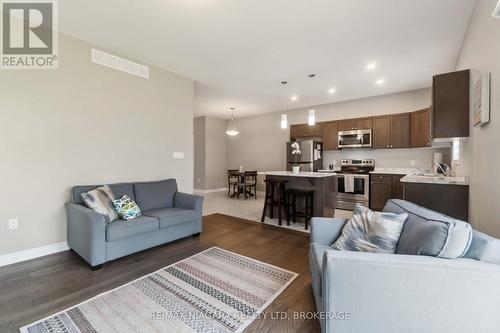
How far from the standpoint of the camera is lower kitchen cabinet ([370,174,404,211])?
15.8 ft

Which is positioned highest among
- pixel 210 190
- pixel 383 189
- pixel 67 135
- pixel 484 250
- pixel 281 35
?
pixel 281 35

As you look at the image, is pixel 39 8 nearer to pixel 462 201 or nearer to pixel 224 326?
pixel 224 326

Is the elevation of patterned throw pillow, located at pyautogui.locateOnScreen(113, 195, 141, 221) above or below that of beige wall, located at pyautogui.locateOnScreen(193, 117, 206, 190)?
below

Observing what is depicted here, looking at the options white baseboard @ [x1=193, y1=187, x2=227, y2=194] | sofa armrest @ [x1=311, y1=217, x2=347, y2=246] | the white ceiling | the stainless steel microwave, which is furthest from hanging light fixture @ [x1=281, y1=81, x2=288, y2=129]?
white baseboard @ [x1=193, y1=187, x2=227, y2=194]

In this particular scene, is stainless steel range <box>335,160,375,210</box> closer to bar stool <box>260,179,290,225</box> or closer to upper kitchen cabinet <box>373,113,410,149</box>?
upper kitchen cabinet <box>373,113,410,149</box>

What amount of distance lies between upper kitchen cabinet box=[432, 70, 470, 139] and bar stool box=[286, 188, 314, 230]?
2.03 meters

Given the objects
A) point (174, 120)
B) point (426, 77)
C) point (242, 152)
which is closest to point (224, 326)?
point (174, 120)

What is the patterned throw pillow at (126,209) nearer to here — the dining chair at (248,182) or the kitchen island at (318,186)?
the kitchen island at (318,186)

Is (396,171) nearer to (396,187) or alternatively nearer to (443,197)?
(396,187)

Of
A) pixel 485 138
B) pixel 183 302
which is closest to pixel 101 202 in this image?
pixel 183 302

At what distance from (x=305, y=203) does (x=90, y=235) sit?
10.7ft

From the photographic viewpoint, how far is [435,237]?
4.01 feet

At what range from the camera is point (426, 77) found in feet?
14.4

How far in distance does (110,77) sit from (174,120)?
1.17 meters
